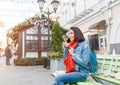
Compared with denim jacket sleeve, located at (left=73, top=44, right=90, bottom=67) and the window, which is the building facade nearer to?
the window

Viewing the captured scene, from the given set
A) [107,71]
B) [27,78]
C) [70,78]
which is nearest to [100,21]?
[27,78]

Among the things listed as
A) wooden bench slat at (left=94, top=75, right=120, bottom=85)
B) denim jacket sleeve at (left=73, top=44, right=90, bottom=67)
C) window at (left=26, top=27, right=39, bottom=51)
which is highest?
window at (left=26, top=27, right=39, bottom=51)

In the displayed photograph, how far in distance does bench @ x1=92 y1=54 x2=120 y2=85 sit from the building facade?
10.6 metres

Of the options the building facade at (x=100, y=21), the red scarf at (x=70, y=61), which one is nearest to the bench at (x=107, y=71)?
the red scarf at (x=70, y=61)

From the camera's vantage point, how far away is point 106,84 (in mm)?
5289

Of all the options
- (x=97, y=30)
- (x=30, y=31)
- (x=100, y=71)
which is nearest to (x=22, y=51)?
(x=30, y=31)

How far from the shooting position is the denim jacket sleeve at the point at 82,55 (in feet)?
15.8

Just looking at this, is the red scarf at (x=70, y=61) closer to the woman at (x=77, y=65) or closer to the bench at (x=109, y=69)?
the woman at (x=77, y=65)

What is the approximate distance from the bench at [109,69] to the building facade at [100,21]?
10.6m

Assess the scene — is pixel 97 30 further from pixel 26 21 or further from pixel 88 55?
pixel 88 55

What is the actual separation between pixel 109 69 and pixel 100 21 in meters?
14.2

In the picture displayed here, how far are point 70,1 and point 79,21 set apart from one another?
4.00 meters

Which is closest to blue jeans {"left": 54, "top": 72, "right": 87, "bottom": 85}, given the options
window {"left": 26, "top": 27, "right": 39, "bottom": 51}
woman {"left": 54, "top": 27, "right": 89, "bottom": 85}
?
woman {"left": 54, "top": 27, "right": 89, "bottom": 85}

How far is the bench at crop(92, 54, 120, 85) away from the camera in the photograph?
4.86m
